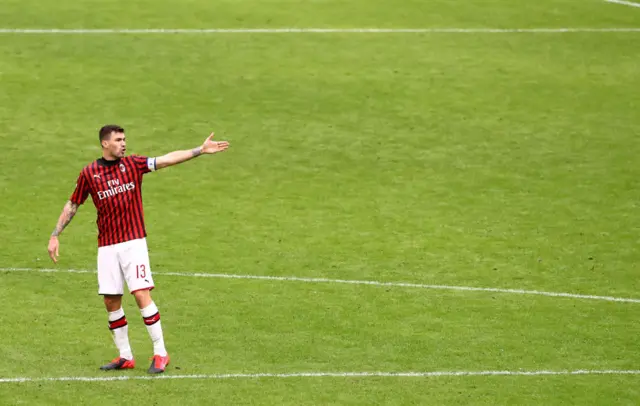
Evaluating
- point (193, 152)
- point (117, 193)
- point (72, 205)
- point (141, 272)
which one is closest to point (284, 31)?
point (72, 205)

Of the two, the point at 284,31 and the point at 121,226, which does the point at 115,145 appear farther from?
the point at 284,31

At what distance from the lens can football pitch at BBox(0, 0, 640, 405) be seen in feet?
53.1

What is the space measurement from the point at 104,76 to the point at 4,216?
24.7 feet

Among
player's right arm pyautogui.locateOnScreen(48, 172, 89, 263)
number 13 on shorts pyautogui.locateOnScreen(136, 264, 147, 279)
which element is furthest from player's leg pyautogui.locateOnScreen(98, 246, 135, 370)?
player's right arm pyautogui.locateOnScreen(48, 172, 89, 263)

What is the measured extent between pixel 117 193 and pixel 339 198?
9367mm

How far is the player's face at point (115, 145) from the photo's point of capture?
50.1ft

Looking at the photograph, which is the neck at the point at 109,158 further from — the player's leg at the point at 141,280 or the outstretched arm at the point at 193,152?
the player's leg at the point at 141,280

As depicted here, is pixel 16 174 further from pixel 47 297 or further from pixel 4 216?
pixel 47 297

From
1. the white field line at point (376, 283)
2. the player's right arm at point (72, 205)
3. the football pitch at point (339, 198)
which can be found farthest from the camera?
the white field line at point (376, 283)

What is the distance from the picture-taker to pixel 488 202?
2434 cm

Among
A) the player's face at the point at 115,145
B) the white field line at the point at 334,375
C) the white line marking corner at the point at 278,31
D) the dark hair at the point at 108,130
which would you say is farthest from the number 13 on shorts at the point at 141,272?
the white line marking corner at the point at 278,31

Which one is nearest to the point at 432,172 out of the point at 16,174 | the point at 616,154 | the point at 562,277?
the point at 616,154

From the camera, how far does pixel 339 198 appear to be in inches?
961

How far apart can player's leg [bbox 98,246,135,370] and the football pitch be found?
0.21 metres
